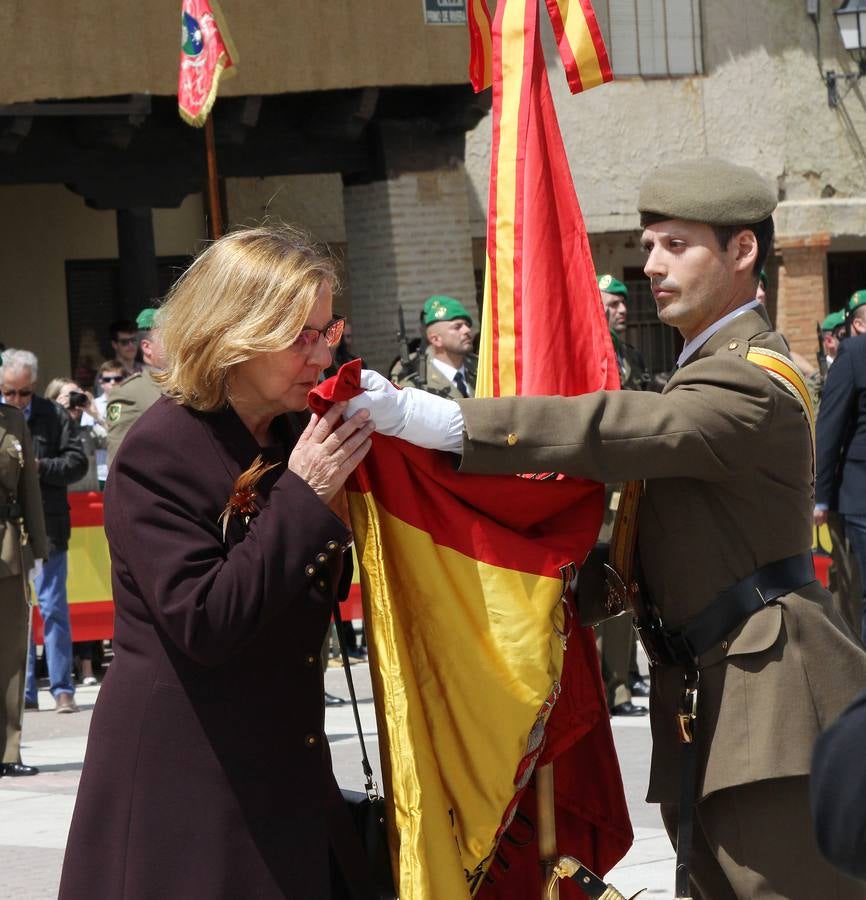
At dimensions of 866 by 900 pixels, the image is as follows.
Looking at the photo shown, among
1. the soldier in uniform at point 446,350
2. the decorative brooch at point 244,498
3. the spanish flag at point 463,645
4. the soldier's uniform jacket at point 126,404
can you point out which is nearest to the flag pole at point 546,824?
the spanish flag at point 463,645

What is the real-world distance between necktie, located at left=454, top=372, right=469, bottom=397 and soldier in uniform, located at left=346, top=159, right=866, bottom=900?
20.6 ft

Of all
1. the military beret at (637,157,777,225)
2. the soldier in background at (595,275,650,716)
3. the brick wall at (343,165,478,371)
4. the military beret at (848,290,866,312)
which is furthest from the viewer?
the brick wall at (343,165,478,371)

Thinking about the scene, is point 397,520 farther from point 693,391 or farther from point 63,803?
point 63,803

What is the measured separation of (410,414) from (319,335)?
0.73 feet

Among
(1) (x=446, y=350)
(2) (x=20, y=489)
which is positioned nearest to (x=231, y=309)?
(2) (x=20, y=489)

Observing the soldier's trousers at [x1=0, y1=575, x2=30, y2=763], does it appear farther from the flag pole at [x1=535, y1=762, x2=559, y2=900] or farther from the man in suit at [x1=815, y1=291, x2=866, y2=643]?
the flag pole at [x1=535, y1=762, x2=559, y2=900]

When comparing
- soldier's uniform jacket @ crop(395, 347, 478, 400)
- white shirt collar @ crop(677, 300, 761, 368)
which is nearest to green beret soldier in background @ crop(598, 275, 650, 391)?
soldier's uniform jacket @ crop(395, 347, 478, 400)

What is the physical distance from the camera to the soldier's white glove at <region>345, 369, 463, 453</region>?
10.3 ft

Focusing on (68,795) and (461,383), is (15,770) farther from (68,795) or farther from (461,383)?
(461,383)

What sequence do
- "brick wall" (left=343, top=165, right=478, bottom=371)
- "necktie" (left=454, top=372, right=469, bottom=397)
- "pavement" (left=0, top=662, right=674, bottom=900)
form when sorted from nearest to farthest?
"pavement" (left=0, top=662, right=674, bottom=900), "necktie" (left=454, top=372, right=469, bottom=397), "brick wall" (left=343, top=165, right=478, bottom=371)

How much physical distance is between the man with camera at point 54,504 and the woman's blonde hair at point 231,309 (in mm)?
6811

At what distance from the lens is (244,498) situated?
10.2 feet

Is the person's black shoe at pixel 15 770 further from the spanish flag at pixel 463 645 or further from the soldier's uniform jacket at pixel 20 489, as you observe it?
the spanish flag at pixel 463 645

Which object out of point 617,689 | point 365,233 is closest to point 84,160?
point 365,233
